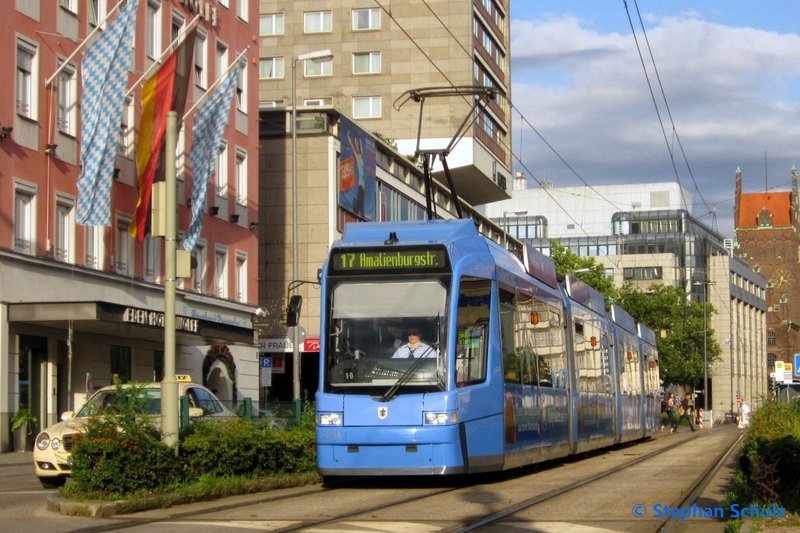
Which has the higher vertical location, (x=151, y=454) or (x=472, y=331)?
(x=472, y=331)

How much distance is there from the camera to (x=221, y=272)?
41.1 m

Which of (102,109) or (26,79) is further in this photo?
(102,109)

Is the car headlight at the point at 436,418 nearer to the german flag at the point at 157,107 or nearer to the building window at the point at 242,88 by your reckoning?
the german flag at the point at 157,107

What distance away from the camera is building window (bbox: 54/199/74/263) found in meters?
30.7

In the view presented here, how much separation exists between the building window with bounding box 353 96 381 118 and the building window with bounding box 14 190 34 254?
3926 cm

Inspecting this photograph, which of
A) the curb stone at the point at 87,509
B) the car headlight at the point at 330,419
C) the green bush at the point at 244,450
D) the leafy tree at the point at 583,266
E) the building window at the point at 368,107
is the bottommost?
the curb stone at the point at 87,509

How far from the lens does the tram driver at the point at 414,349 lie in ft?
46.7

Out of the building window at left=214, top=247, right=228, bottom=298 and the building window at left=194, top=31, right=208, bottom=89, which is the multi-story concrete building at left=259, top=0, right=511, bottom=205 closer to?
the building window at left=214, top=247, right=228, bottom=298

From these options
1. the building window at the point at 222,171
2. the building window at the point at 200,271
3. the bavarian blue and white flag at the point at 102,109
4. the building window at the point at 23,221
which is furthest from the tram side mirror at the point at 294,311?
the building window at the point at 222,171

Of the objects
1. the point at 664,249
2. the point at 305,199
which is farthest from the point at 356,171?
the point at 664,249

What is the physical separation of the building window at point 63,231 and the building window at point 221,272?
31.4 ft

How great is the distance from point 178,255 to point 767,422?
7137 mm

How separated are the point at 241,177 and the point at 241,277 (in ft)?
11.9

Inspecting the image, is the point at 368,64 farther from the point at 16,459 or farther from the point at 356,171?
the point at 16,459
